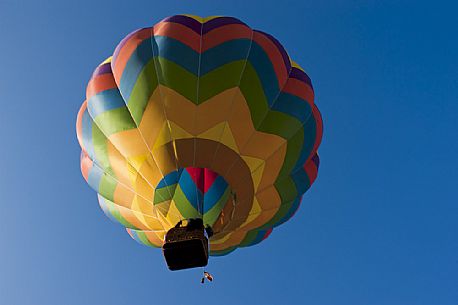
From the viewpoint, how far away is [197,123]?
7.68m

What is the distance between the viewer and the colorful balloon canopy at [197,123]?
25.3ft

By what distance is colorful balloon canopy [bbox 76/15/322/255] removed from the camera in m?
7.70

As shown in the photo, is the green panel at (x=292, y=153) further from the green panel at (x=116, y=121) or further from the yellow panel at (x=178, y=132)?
the green panel at (x=116, y=121)

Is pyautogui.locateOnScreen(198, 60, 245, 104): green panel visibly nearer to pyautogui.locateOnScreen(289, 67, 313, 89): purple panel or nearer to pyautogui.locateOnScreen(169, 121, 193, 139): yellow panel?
pyautogui.locateOnScreen(169, 121, 193, 139): yellow panel

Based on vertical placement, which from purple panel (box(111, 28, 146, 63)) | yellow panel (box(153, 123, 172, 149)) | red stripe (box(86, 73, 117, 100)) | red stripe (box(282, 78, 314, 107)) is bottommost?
yellow panel (box(153, 123, 172, 149))

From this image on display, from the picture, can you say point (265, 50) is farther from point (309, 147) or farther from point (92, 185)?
point (92, 185)

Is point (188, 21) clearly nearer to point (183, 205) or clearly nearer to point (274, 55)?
point (274, 55)

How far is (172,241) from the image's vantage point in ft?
23.9

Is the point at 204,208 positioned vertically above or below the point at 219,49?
below

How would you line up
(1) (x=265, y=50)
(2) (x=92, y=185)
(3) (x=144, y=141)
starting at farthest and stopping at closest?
(2) (x=92, y=185) → (1) (x=265, y=50) → (3) (x=144, y=141)

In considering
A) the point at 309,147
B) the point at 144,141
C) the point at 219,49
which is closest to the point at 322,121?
the point at 309,147

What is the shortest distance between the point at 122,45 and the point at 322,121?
3.51m

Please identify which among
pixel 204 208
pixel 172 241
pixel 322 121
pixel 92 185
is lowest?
pixel 172 241

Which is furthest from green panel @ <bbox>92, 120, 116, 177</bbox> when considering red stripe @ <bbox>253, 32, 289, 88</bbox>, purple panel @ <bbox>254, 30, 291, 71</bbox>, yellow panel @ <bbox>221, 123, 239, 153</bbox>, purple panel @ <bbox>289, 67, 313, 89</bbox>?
purple panel @ <bbox>289, 67, 313, 89</bbox>
